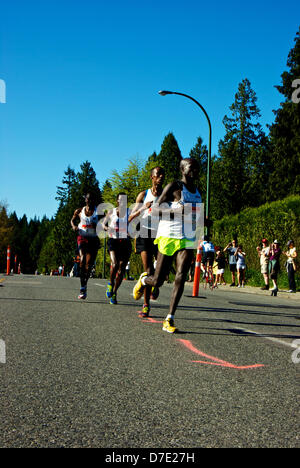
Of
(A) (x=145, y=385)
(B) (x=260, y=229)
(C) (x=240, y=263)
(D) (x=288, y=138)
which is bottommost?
(A) (x=145, y=385)

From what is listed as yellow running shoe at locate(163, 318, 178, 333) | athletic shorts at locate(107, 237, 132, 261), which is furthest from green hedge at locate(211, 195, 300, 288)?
yellow running shoe at locate(163, 318, 178, 333)

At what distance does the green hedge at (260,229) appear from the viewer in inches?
733

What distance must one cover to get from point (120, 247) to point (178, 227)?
3237 mm

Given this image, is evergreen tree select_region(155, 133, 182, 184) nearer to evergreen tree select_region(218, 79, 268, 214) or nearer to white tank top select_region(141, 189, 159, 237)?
evergreen tree select_region(218, 79, 268, 214)

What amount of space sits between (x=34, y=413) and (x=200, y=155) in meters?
67.1

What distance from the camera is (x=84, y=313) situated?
25.3 ft

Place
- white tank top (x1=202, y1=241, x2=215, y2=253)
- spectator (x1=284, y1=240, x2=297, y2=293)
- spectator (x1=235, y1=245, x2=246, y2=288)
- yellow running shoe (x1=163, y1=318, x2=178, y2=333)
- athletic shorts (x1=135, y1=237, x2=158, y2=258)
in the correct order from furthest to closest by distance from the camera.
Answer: spectator (x1=235, y1=245, x2=246, y2=288), white tank top (x1=202, y1=241, x2=215, y2=253), spectator (x1=284, y1=240, x2=297, y2=293), athletic shorts (x1=135, y1=237, x2=158, y2=258), yellow running shoe (x1=163, y1=318, x2=178, y2=333)

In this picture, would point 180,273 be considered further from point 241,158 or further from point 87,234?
point 241,158

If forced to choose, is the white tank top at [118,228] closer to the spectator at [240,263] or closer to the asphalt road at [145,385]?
the asphalt road at [145,385]

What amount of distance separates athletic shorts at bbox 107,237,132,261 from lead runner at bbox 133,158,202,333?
296 centimetres

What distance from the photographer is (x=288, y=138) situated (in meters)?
34.5

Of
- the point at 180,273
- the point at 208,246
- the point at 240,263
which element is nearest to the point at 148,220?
the point at 180,273

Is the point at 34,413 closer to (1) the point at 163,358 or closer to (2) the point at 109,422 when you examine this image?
(2) the point at 109,422

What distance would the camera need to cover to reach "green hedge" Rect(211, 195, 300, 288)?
18.6m
